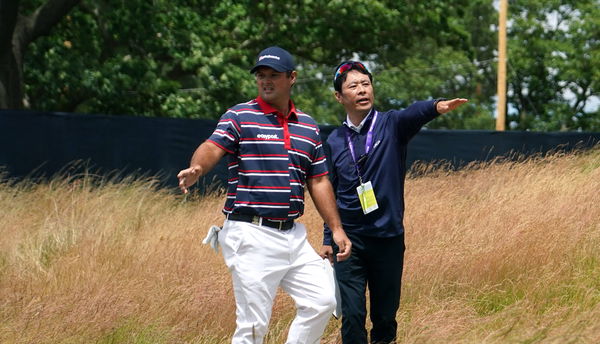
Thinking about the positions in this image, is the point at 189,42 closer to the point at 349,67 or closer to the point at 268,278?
the point at 349,67

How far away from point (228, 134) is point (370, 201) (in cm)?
84

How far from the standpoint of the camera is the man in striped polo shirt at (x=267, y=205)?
166 inches

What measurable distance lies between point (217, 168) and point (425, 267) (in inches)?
288

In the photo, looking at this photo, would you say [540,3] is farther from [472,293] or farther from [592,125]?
[472,293]

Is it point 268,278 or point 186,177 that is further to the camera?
point 268,278

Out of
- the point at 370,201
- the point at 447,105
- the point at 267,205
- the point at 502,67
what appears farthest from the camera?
the point at 502,67

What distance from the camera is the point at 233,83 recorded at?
16641 mm

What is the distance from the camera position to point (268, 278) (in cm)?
425

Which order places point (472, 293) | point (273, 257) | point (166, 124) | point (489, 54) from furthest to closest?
point (489, 54), point (166, 124), point (472, 293), point (273, 257)

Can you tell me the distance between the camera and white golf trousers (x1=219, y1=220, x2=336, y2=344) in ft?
13.9

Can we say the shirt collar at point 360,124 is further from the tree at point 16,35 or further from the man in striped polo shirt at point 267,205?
the tree at point 16,35

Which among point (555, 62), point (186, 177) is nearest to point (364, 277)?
point (186, 177)

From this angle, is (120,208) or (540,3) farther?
(540,3)

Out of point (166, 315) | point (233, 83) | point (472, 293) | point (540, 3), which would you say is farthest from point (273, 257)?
point (540, 3)
